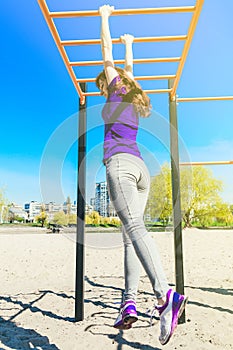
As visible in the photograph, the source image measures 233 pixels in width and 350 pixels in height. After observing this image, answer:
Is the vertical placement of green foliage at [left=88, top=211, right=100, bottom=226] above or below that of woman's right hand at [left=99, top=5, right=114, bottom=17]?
below

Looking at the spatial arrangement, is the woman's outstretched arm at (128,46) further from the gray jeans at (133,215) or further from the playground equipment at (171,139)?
the gray jeans at (133,215)

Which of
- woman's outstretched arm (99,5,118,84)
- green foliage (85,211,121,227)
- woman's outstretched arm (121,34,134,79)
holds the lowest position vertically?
green foliage (85,211,121,227)

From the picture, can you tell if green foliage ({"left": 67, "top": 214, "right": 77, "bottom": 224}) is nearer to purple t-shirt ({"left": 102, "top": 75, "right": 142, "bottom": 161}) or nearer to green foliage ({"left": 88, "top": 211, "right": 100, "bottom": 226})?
green foliage ({"left": 88, "top": 211, "right": 100, "bottom": 226})

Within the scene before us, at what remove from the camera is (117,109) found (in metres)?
1.92

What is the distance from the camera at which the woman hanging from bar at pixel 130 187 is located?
5.43 ft

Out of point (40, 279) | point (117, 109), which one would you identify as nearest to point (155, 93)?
point (117, 109)

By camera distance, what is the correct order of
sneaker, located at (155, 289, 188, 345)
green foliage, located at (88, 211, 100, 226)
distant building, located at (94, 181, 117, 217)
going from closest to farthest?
sneaker, located at (155, 289, 188, 345) < distant building, located at (94, 181, 117, 217) < green foliage, located at (88, 211, 100, 226)

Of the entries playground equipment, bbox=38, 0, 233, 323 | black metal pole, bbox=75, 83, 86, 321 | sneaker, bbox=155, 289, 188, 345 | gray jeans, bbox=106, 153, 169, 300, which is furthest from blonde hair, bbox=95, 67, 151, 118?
black metal pole, bbox=75, 83, 86, 321

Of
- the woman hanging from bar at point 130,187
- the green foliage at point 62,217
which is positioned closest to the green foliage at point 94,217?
the green foliage at point 62,217

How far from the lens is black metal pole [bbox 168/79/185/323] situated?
3.12 meters

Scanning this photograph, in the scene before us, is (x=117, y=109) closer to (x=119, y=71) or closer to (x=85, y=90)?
(x=119, y=71)

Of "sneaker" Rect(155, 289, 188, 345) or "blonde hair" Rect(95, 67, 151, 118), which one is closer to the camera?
"sneaker" Rect(155, 289, 188, 345)

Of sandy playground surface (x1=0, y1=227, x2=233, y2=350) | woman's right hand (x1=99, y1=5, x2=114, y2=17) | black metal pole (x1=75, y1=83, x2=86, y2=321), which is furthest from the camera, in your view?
black metal pole (x1=75, y1=83, x2=86, y2=321)

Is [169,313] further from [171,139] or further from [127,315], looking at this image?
[171,139]
